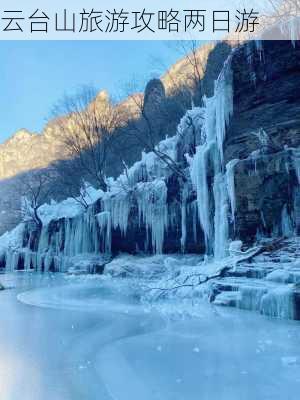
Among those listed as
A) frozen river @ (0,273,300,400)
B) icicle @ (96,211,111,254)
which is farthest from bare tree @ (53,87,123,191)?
frozen river @ (0,273,300,400)

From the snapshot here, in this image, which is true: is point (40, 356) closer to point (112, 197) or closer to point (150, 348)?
point (150, 348)

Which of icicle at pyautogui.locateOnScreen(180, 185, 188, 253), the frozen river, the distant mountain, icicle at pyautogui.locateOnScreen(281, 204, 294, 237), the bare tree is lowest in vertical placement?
the frozen river

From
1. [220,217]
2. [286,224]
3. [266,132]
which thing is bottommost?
[286,224]

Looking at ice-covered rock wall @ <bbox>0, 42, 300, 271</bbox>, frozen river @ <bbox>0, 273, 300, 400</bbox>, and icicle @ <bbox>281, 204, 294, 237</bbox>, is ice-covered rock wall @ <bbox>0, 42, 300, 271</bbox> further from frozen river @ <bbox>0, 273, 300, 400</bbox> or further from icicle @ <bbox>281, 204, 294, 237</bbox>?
frozen river @ <bbox>0, 273, 300, 400</bbox>

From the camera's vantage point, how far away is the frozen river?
9.21ft

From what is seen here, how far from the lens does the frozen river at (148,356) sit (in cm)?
281

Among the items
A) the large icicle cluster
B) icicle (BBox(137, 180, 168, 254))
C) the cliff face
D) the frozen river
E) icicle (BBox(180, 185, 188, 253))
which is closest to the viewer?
the frozen river

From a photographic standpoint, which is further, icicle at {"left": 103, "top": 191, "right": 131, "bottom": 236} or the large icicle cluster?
icicle at {"left": 103, "top": 191, "right": 131, "bottom": 236}

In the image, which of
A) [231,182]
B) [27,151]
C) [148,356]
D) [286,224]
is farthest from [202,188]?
[27,151]

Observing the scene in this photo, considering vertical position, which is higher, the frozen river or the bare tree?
the bare tree

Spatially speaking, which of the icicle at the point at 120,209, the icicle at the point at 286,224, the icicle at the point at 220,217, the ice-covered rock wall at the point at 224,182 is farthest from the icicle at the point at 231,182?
the icicle at the point at 120,209

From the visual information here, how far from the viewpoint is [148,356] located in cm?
374

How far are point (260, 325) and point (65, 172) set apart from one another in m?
25.1

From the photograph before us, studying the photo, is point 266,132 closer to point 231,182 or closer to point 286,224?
point 231,182
